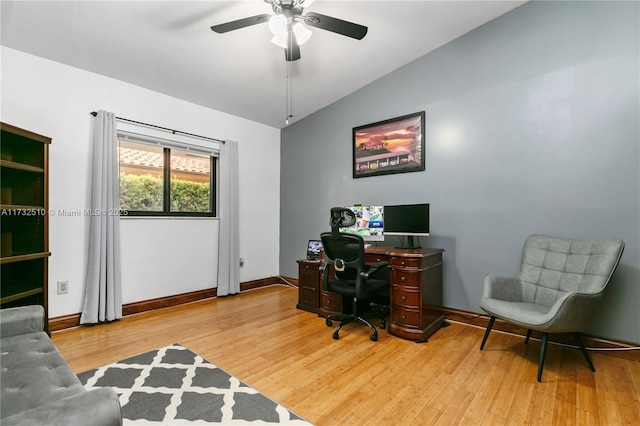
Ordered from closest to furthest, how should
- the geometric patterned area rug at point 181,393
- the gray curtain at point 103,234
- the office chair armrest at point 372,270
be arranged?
the geometric patterned area rug at point 181,393, the office chair armrest at point 372,270, the gray curtain at point 103,234

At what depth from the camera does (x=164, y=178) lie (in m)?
3.71

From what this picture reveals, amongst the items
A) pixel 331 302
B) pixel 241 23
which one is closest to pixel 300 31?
pixel 241 23

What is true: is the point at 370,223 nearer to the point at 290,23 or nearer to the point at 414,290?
the point at 414,290

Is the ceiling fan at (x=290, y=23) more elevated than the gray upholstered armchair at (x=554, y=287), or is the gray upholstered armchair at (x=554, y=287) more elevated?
the ceiling fan at (x=290, y=23)

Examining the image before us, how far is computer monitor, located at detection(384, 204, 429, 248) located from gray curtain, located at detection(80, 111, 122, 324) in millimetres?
2895

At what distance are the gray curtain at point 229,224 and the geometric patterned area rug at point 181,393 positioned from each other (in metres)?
1.72

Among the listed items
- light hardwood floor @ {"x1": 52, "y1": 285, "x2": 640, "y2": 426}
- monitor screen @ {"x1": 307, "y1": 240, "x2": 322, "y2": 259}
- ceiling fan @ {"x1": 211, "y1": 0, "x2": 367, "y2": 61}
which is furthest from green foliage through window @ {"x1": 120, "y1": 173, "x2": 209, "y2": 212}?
ceiling fan @ {"x1": 211, "y1": 0, "x2": 367, "y2": 61}

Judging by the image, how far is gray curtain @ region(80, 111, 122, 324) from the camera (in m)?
2.95

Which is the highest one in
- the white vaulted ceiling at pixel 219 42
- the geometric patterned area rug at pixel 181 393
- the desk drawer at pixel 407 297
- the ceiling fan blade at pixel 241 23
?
the white vaulted ceiling at pixel 219 42

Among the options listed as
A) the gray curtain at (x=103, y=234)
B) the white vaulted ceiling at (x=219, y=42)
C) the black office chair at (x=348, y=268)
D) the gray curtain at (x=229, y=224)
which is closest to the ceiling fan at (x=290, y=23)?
the white vaulted ceiling at (x=219, y=42)

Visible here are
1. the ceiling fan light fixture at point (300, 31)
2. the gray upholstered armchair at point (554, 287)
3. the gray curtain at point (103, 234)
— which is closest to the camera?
the gray upholstered armchair at point (554, 287)

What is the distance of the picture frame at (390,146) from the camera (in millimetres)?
3432

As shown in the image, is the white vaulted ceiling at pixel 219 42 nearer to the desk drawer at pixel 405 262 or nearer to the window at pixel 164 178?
the window at pixel 164 178

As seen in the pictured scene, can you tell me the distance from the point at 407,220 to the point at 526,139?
4.33ft
